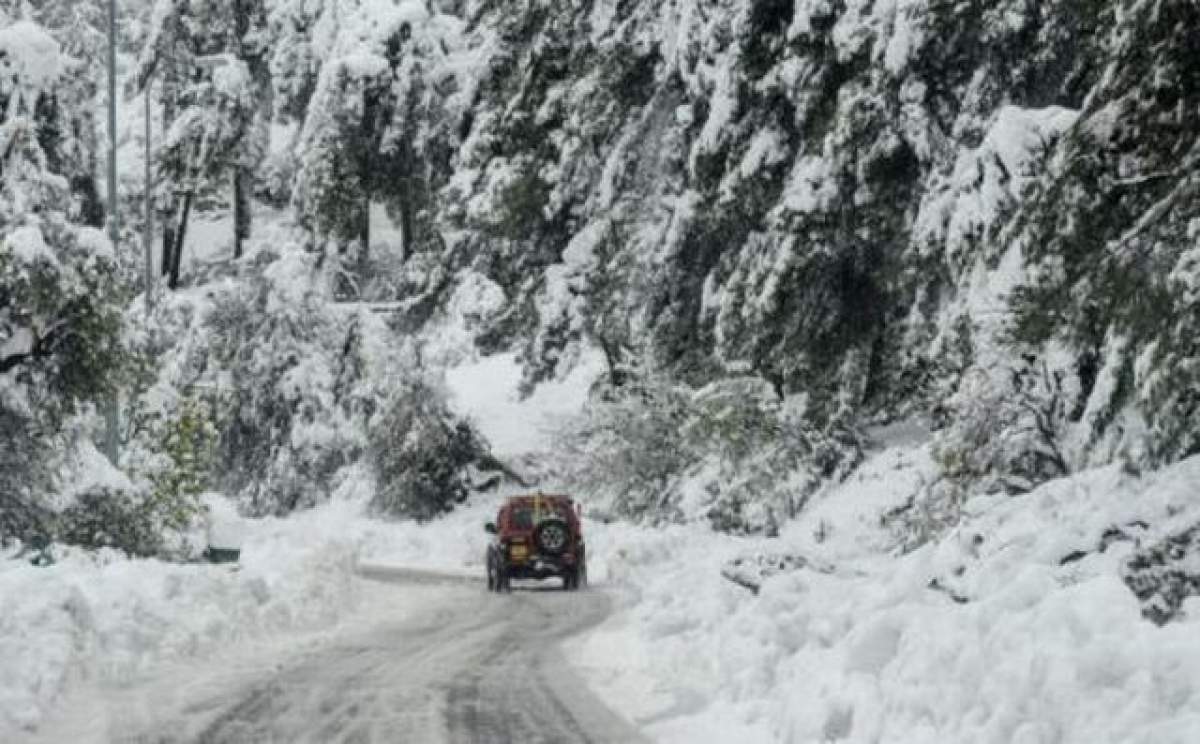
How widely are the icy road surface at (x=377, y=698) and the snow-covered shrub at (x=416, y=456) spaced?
72.4 ft

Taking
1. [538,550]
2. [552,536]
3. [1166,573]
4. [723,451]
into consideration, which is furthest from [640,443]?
[1166,573]

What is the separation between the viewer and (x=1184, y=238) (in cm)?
1027

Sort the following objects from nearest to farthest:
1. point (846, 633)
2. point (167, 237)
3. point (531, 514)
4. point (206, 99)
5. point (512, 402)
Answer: point (846, 633), point (531, 514), point (512, 402), point (206, 99), point (167, 237)

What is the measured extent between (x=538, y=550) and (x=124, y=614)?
501 inches

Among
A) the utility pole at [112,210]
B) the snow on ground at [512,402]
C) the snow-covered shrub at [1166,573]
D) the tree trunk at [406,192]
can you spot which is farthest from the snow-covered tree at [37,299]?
the tree trunk at [406,192]

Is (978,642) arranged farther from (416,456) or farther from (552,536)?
(416,456)

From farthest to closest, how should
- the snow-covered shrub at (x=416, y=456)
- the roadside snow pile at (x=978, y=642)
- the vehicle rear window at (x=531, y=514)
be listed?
the snow-covered shrub at (x=416, y=456) < the vehicle rear window at (x=531, y=514) < the roadside snow pile at (x=978, y=642)

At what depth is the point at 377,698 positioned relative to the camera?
12.5 metres

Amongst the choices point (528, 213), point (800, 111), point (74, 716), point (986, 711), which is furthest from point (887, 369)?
point (986, 711)

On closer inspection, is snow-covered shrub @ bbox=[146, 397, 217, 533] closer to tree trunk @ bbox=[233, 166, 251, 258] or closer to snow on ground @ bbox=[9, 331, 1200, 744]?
snow on ground @ bbox=[9, 331, 1200, 744]

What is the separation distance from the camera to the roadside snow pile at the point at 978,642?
721 centimetres

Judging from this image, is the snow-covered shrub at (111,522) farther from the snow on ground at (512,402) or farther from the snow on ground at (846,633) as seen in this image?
the snow on ground at (512,402)

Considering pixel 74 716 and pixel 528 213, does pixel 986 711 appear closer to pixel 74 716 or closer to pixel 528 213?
pixel 74 716

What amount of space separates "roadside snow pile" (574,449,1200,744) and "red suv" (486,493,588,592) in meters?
11.2
